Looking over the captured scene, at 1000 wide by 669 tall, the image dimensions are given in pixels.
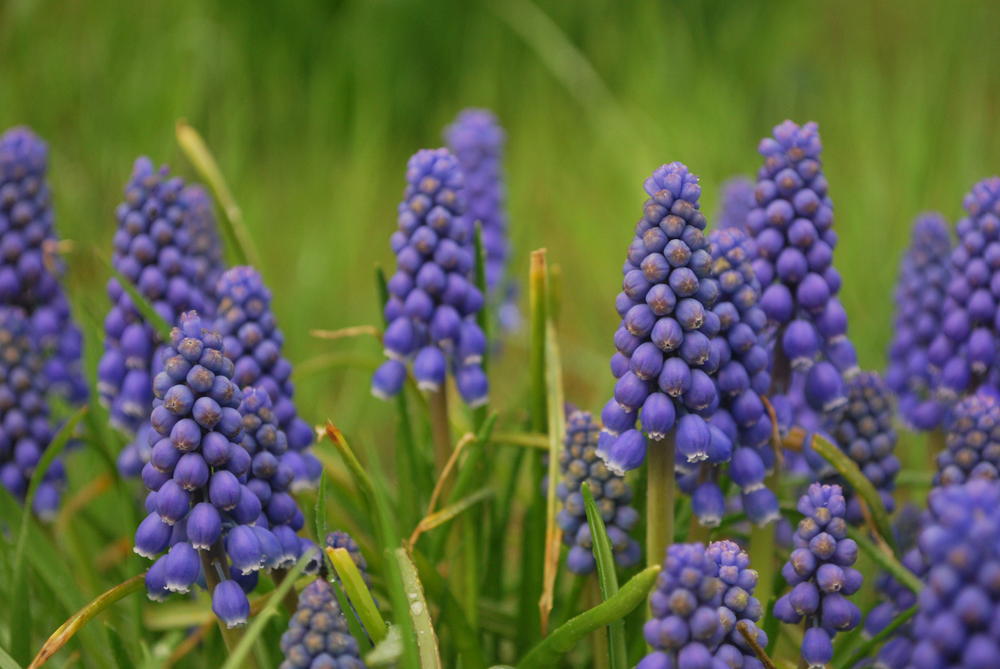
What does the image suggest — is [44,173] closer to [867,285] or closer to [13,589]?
[13,589]

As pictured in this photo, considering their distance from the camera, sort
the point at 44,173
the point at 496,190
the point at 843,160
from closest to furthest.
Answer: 1. the point at 44,173
2. the point at 496,190
3. the point at 843,160

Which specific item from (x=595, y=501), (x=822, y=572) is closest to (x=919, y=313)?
(x=595, y=501)

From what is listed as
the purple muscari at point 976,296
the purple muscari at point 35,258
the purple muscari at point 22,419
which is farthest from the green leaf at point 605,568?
the purple muscari at point 35,258

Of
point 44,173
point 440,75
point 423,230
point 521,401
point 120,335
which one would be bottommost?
point 521,401

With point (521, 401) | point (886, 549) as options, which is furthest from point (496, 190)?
point (886, 549)

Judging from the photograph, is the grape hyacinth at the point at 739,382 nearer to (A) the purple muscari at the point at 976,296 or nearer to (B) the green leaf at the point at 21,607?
(A) the purple muscari at the point at 976,296
